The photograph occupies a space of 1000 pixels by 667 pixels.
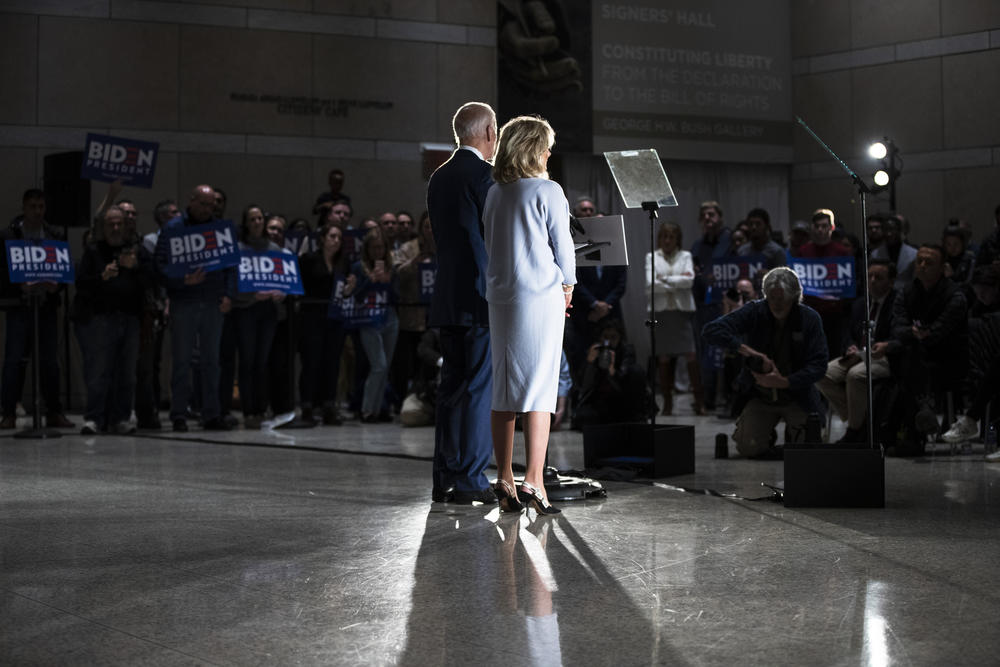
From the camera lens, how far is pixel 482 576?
13.5ft

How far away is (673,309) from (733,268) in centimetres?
73

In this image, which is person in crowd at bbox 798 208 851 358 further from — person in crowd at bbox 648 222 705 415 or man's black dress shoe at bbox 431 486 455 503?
man's black dress shoe at bbox 431 486 455 503

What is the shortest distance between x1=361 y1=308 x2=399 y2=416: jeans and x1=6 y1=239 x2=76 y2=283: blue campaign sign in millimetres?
2577

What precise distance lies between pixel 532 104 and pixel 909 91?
494cm

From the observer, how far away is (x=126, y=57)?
15.0 meters

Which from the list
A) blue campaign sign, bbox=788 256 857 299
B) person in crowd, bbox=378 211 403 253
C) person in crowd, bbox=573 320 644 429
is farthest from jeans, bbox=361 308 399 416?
blue campaign sign, bbox=788 256 857 299

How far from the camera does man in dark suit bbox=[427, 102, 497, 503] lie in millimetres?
5871

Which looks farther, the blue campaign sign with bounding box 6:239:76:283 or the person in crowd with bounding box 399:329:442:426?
the person in crowd with bounding box 399:329:442:426

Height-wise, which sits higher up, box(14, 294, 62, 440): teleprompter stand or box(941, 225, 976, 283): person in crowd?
box(941, 225, 976, 283): person in crowd

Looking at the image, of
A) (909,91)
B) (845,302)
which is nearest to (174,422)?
(845,302)

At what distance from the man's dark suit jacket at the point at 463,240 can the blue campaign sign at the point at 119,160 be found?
595cm

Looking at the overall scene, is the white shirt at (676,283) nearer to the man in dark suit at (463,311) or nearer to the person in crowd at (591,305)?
the person in crowd at (591,305)

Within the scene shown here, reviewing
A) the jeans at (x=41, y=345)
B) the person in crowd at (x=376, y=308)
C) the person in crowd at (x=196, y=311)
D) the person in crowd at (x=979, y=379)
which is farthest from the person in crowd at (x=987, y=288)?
the jeans at (x=41, y=345)

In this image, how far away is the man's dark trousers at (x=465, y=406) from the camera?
5.92m
